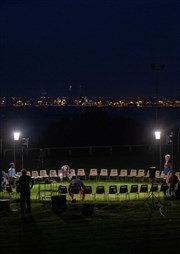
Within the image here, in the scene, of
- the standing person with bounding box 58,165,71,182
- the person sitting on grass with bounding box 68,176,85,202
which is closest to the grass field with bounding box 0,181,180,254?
the person sitting on grass with bounding box 68,176,85,202

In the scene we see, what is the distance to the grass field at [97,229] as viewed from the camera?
15555 millimetres

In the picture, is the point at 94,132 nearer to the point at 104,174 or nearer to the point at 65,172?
the point at 104,174

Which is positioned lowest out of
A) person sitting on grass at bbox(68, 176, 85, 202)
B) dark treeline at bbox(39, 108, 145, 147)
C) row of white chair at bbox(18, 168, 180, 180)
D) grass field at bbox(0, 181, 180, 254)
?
grass field at bbox(0, 181, 180, 254)

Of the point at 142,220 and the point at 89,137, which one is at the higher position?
the point at 89,137

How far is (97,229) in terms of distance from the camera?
1794 cm

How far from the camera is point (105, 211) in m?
21.5

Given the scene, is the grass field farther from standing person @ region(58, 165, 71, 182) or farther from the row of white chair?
standing person @ region(58, 165, 71, 182)

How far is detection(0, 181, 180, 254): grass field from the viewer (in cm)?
1555

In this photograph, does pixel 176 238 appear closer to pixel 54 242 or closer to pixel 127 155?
pixel 54 242

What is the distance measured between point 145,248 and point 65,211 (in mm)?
6563

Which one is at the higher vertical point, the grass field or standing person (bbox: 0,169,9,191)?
standing person (bbox: 0,169,9,191)

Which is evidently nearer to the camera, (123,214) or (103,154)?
(123,214)

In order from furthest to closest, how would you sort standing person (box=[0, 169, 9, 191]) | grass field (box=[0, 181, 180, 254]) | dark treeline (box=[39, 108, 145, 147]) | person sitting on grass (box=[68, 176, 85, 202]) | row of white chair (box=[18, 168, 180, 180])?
dark treeline (box=[39, 108, 145, 147]) → row of white chair (box=[18, 168, 180, 180]) → standing person (box=[0, 169, 9, 191]) → person sitting on grass (box=[68, 176, 85, 202]) → grass field (box=[0, 181, 180, 254])

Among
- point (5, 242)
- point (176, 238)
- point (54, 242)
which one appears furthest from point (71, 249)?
point (176, 238)
